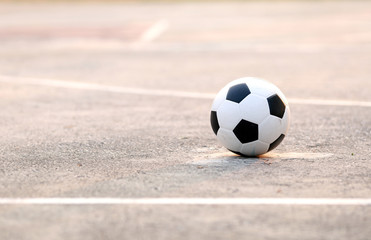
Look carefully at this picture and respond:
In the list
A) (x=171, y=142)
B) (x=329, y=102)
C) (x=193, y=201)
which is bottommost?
(x=329, y=102)

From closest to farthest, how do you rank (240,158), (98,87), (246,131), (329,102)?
1. (246,131)
2. (240,158)
3. (329,102)
4. (98,87)

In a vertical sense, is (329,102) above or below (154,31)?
above

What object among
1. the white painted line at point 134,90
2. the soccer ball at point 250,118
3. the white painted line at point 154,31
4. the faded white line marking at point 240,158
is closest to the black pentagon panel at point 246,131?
the soccer ball at point 250,118

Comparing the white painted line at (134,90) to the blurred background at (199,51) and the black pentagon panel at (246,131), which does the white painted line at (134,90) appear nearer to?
the blurred background at (199,51)

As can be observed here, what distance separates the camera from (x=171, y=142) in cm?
822

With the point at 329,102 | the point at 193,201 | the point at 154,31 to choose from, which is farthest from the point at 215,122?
the point at 154,31

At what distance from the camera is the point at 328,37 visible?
22.3 meters

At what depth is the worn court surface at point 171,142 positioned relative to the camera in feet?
17.1

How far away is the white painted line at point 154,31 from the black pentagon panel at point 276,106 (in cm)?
1539

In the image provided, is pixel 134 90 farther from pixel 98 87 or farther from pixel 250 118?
pixel 250 118

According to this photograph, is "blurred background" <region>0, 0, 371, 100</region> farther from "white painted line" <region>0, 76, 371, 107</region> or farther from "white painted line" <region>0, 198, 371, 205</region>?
"white painted line" <region>0, 198, 371, 205</region>

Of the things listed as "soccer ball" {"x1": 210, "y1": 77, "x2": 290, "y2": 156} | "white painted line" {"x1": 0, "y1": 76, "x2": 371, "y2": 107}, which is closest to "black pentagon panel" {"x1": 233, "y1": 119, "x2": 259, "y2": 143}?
"soccer ball" {"x1": 210, "y1": 77, "x2": 290, "y2": 156}

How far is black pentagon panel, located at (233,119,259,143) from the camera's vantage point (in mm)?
7094

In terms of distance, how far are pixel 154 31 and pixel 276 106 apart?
→ 19.1 metres
